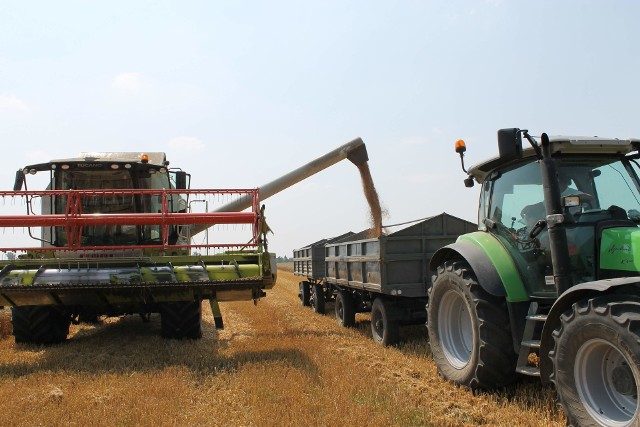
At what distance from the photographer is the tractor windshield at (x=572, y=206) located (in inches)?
148

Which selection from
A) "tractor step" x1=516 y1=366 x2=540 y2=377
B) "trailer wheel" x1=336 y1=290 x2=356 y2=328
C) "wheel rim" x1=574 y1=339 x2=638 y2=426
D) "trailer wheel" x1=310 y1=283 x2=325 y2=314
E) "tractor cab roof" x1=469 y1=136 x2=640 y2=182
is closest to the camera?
"wheel rim" x1=574 y1=339 x2=638 y2=426

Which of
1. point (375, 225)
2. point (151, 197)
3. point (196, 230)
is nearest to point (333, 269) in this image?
point (375, 225)

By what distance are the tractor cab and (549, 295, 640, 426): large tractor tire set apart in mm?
556

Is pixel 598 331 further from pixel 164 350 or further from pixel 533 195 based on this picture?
pixel 164 350

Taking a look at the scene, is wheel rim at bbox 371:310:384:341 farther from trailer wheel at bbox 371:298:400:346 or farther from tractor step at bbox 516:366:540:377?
tractor step at bbox 516:366:540:377

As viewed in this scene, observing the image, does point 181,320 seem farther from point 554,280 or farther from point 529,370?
point 554,280

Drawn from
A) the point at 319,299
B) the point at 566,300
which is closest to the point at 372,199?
the point at 319,299

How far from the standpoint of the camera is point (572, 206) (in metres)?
3.78

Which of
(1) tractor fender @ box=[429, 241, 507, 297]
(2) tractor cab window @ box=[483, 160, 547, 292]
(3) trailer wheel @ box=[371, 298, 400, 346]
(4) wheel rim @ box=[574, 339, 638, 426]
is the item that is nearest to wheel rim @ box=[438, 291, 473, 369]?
(1) tractor fender @ box=[429, 241, 507, 297]

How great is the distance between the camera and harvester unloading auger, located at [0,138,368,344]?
20.3ft

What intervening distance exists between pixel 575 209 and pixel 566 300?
843 millimetres

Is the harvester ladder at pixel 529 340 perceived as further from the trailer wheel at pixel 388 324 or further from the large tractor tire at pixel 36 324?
the large tractor tire at pixel 36 324

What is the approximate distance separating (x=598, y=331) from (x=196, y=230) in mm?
6774

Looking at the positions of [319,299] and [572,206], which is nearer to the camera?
[572,206]
